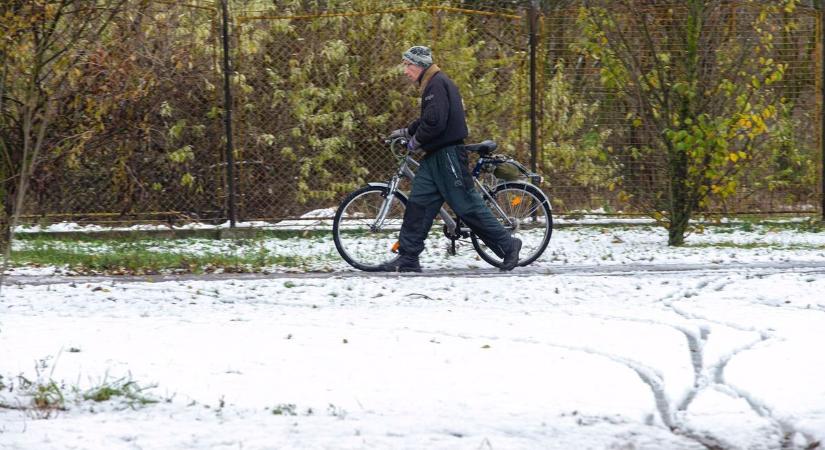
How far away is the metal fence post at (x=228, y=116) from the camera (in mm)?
12133

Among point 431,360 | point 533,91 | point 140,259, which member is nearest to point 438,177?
point 140,259

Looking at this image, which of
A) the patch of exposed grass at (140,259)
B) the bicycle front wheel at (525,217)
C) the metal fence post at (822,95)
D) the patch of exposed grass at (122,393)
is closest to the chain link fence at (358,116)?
the metal fence post at (822,95)

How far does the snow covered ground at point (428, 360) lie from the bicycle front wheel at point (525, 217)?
2.61ft

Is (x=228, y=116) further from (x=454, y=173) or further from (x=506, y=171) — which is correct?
(x=454, y=173)

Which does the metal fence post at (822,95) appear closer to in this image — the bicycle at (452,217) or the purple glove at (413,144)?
the bicycle at (452,217)

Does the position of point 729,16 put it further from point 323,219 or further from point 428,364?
point 428,364

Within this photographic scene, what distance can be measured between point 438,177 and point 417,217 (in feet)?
1.12

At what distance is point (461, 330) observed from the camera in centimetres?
678

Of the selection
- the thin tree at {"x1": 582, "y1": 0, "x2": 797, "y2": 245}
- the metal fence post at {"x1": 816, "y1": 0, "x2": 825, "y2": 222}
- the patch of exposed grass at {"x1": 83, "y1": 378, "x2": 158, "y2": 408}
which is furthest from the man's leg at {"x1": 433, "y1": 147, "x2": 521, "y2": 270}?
the metal fence post at {"x1": 816, "y1": 0, "x2": 825, "y2": 222}

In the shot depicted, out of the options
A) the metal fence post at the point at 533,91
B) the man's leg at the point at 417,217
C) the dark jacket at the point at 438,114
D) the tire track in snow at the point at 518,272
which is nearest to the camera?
the tire track in snow at the point at 518,272

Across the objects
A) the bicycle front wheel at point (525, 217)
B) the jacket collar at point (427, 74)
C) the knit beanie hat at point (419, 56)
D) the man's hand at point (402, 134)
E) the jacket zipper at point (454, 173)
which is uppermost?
the knit beanie hat at point (419, 56)

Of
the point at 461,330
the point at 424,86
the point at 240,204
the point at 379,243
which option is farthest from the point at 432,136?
the point at 240,204

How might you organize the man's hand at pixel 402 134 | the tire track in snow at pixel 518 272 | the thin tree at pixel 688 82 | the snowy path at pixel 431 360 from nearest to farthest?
the snowy path at pixel 431 360 < the tire track in snow at pixel 518 272 < the man's hand at pixel 402 134 < the thin tree at pixel 688 82

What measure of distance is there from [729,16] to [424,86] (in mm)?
3606
